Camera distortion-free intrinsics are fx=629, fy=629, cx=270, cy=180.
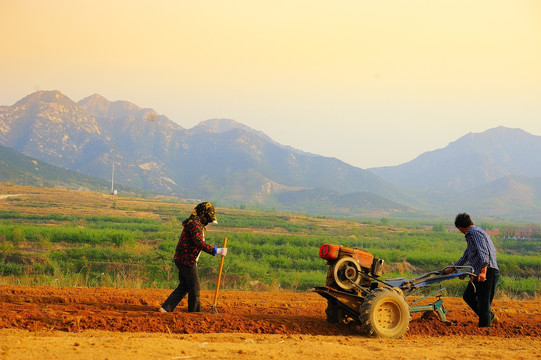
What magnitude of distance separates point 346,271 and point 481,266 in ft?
7.01

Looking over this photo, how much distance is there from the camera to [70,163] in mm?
181375

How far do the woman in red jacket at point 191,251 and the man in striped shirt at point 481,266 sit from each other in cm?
387

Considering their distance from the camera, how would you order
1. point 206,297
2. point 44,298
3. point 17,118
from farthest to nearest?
1. point 17,118
2. point 206,297
3. point 44,298

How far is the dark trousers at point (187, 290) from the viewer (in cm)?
1003

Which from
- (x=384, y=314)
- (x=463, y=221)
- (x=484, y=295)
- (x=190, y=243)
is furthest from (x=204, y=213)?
(x=484, y=295)

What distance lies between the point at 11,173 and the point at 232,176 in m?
75.8

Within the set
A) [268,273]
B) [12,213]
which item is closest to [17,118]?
[12,213]

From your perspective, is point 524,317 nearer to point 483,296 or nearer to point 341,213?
point 483,296

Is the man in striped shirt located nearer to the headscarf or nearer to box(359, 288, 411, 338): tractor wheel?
box(359, 288, 411, 338): tractor wheel

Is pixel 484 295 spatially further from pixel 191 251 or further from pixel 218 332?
pixel 191 251

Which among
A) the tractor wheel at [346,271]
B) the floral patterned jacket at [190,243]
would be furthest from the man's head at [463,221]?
the floral patterned jacket at [190,243]

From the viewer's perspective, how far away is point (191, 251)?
10047mm

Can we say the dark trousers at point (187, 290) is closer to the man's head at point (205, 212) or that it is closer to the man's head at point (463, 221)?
the man's head at point (205, 212)

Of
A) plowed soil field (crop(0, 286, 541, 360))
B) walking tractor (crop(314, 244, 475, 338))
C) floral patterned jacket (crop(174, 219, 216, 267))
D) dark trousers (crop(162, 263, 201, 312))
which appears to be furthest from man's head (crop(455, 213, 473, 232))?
dark trousers (crop(162, 263, 201, 312))
